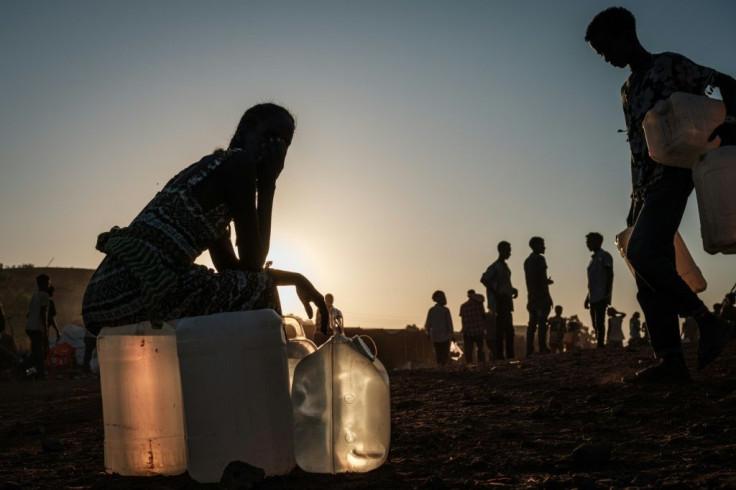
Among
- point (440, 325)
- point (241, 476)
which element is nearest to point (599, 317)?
point (440, 325)

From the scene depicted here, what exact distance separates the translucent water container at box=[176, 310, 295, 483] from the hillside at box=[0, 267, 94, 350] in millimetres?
42389

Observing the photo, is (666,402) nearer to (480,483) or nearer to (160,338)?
(480,483)

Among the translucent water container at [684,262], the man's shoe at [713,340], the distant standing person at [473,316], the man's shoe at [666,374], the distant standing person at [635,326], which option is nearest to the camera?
the man's shoe at [713,340]

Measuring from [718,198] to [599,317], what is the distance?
7.50m

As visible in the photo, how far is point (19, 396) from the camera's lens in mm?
9117

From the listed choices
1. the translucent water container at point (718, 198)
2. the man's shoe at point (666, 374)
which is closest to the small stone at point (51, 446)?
the man's shoe at point (666, 374)

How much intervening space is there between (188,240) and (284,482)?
3.35 feet

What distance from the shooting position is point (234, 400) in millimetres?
2623

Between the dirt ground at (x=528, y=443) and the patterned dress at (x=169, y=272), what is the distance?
673 millimetres

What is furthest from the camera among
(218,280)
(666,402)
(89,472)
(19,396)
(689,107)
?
(19,396)

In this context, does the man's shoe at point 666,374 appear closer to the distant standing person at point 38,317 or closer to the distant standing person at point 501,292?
the distant standing person at point 501,292

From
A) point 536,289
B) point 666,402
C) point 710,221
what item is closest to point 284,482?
point 666,402

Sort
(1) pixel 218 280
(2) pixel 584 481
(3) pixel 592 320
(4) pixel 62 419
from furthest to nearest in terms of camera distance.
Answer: (3) pixel 592 320, (4) pixel 62 419, (1) pixel 218 280, (2) pixel 584 481

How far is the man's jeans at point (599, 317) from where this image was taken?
1081 centimetres
